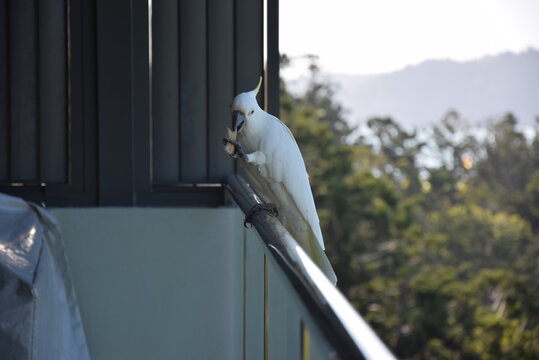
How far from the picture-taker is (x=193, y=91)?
1.98 metres

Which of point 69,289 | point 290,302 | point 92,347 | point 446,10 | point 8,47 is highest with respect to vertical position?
point 446,10

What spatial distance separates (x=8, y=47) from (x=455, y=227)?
16013 millimetres

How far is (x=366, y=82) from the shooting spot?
87.9 feet

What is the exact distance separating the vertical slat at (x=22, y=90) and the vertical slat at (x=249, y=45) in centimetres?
60

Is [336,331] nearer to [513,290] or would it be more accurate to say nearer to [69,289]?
[69,289]

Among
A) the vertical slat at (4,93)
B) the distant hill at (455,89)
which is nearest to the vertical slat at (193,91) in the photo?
the vertical slat at (4,93)

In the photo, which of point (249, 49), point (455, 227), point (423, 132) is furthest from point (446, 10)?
point (249, 49)

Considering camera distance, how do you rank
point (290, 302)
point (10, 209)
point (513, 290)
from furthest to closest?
point (513, 290), point (10, 209), point (290, 302)

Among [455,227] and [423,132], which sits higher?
[423,132]

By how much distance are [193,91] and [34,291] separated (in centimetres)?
85

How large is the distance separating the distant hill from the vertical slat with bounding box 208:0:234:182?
22.0 metres

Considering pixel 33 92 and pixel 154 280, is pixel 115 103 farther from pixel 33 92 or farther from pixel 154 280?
Answer: pixel 154 280

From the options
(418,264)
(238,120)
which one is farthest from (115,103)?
(418,264)

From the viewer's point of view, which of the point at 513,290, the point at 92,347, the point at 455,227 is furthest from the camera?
the point at 455,227
